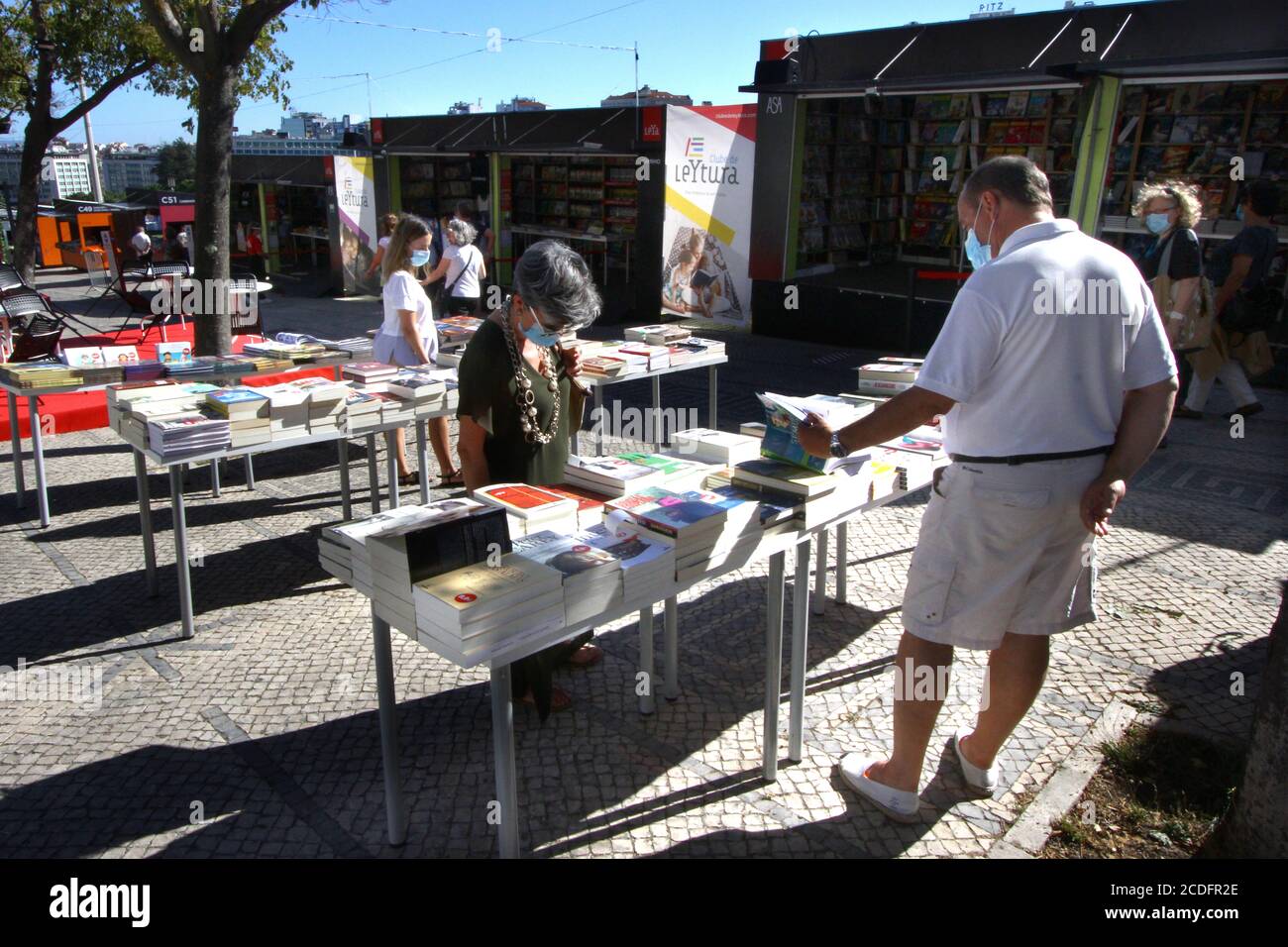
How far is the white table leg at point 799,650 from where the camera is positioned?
113 inches

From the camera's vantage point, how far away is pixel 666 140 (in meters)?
12.1

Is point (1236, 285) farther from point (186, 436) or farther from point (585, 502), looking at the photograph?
point (186, 436)

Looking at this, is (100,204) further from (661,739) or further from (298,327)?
(661,739)

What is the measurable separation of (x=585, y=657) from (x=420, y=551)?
1.67 metres

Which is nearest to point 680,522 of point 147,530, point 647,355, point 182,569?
point 182,569

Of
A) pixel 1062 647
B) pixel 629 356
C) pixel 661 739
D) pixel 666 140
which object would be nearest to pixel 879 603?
pixel 1062 647

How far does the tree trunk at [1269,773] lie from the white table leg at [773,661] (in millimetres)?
1269

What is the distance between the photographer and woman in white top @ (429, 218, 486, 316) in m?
8.95

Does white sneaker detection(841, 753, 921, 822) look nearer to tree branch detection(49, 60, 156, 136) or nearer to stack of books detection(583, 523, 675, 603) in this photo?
stack of books detection(583, 523, 675, 603)

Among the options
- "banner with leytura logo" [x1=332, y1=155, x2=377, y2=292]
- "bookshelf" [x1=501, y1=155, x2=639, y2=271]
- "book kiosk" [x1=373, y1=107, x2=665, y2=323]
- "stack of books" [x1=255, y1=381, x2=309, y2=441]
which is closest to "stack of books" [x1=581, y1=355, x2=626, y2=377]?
"stack of books" [x1=255, y1=381, x2=309, y2=441]

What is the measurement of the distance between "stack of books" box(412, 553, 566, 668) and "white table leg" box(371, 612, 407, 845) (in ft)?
1.25

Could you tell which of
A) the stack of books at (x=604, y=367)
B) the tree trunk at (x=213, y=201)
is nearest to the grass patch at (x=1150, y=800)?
the stack of books at (x=604, y=367)
